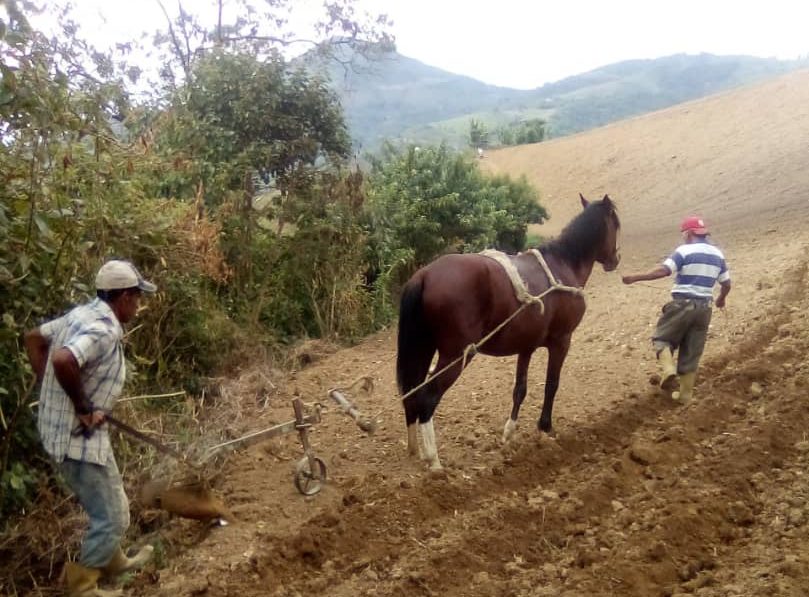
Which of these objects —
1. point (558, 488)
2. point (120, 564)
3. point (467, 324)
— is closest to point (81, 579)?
point (120, 564)

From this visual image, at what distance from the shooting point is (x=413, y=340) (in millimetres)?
5750

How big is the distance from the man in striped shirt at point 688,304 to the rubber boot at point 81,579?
474 centimetres

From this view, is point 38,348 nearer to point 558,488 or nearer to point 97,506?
point 97,506

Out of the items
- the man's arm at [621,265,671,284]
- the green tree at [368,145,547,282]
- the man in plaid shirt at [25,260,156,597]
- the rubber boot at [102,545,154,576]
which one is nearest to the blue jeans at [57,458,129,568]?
the man in plaid shirt at [25,260,156,597]

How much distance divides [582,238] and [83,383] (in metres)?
4.55

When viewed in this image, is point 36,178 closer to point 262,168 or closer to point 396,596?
point 396,596

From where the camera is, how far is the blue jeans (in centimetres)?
376

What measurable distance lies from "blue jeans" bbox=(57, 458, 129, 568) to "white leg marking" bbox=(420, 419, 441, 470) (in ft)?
7.98

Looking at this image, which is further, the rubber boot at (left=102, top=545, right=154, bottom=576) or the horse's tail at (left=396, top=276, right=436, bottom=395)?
the horse's tail at (left=396, top=276, right=436, bottom=395)

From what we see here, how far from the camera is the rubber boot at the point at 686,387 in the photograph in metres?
7.00

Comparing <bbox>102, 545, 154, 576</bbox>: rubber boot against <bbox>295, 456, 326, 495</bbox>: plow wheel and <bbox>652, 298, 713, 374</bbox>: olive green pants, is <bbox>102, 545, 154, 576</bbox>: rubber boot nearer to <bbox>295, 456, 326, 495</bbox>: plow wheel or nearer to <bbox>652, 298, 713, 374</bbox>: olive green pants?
<bbox>295, 456, 326, 495</bbox>: plow wheel

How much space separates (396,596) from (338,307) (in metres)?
6.56

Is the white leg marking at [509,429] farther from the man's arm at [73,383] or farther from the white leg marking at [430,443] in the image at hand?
the man's arm at [73,383]

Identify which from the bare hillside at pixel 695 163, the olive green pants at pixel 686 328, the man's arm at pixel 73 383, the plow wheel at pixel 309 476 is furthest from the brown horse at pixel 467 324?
the bare hillside at pixel 695 163
